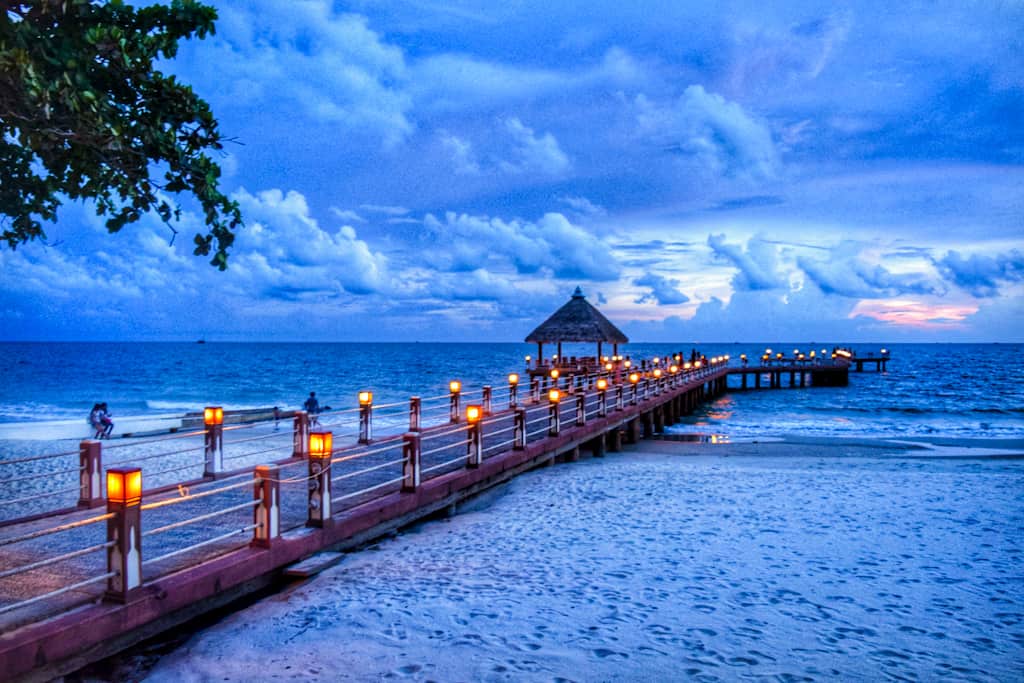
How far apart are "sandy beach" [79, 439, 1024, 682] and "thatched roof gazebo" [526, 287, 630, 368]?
71.7 ft

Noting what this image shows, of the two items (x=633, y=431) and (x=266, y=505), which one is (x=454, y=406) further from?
(x=266, y=505)

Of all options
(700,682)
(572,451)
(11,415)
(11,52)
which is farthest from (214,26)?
(11,415)

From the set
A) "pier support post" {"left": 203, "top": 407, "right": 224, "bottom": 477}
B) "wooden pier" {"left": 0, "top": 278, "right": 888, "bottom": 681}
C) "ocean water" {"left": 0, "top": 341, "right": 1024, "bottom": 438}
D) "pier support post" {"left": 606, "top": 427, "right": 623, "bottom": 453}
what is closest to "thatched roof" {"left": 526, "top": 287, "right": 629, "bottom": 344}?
"ocean water" {"left": 0, "top": 341, "right": 1024, "bottom": 438}

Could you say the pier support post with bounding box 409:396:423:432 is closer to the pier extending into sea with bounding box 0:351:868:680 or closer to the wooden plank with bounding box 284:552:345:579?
the pier extending into sea with bounding box 0:351:868:680

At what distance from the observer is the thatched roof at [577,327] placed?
1326 inches

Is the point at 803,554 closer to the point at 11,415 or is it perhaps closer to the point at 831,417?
the point at 831,417

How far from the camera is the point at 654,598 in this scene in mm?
6855

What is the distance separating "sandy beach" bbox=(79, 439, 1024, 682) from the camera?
212 inches

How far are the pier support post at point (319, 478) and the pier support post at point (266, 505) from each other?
0.64 meters

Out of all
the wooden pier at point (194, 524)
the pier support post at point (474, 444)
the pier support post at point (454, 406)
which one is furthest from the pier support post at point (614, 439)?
the pier support post at point (474, 444)

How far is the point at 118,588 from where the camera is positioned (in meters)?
4.80

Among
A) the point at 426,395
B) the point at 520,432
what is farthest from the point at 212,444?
the point at 426,395

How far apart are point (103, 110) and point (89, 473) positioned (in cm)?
432

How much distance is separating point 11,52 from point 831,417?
34.8 metres
